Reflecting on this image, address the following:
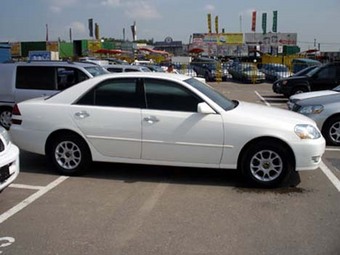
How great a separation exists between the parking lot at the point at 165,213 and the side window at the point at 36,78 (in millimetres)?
3254

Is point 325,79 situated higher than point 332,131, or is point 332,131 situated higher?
Result: point 325,79

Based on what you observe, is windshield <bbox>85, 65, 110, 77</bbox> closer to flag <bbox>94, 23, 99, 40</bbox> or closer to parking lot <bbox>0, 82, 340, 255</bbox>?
parking lot <bbox>0, 82, 340, 255</bbox>

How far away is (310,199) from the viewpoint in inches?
216

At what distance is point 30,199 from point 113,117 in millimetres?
1546

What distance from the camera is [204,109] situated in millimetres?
5805

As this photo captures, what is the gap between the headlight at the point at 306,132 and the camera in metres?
5.79

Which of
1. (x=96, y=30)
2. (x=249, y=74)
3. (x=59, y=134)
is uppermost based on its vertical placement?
(x=96, y=30)

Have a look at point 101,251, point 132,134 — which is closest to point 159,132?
point 132,134

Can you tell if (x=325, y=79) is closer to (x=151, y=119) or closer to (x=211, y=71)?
(x=151, y=119)

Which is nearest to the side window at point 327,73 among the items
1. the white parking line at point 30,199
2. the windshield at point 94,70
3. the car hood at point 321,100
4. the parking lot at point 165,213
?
the car hood at point 321,100

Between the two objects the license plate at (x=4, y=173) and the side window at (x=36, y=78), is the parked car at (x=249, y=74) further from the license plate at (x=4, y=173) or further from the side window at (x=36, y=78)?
the license plate at (x=4, y=173)

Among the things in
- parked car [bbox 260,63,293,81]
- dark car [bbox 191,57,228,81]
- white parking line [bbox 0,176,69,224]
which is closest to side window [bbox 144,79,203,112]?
white parking line [bbox 0,176,69,224]

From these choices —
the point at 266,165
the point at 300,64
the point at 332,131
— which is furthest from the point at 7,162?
the point at 300,64

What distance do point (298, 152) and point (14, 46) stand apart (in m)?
59.0
